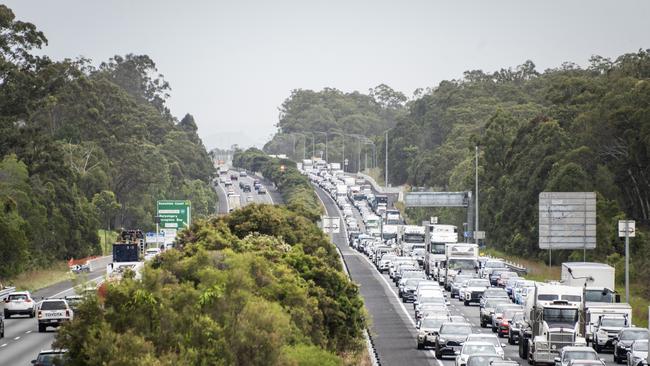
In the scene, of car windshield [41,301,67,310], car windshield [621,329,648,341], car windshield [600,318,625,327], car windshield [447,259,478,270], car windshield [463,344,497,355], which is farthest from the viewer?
car windshield [447,259,478,270]

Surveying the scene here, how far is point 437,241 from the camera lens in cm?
9169

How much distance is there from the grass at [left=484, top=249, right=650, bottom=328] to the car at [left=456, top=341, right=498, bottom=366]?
19440 mm

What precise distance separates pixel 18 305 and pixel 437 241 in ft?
103

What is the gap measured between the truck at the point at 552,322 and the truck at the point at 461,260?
3502 centimetres

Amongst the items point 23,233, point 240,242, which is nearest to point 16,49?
point 23,233

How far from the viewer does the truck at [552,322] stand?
46250 millimetres

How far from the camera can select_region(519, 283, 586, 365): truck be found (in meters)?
46.2

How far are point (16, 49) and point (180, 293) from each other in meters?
74.2

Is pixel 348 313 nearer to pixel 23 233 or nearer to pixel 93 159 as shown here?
pixel 23 233

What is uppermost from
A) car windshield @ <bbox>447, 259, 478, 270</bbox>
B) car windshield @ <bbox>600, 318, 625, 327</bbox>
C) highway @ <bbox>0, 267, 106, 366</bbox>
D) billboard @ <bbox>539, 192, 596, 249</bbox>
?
billboard @ <bbox>539, 192, 596, 249</bbox>

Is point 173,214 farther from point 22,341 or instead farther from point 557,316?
point 557,316

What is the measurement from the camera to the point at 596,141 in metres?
105

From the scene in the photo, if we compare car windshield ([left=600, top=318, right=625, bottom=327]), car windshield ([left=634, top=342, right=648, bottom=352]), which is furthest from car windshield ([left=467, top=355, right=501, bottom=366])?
car windshield ([left=600, top=318, right=625, bottom=327])

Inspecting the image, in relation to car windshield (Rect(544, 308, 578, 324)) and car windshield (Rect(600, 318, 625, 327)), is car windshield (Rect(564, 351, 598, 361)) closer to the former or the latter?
car windshield (Rect(544, 308, 578, 324))
